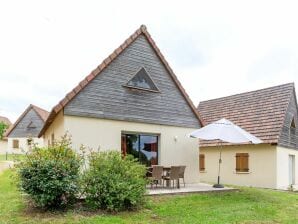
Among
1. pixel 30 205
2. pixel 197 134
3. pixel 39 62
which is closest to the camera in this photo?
pixel 30 205

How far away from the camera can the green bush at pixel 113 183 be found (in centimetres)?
1054

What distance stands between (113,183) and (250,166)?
582 inches

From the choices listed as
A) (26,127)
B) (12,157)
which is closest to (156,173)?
(12,157)

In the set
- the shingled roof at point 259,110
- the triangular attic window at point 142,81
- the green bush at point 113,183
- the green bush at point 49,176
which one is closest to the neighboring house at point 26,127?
the shingled roof at point 259,110

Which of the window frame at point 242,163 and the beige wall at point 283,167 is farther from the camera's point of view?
the window frame at point 242,163

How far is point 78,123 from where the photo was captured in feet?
47.4

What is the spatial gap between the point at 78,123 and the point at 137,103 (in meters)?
3.12

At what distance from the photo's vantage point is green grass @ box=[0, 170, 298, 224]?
9617 mm

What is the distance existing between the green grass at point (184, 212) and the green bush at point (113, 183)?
0.42m

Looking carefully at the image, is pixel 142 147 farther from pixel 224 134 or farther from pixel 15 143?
pixel 15 143

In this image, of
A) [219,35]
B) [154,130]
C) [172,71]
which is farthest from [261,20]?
[154,130]

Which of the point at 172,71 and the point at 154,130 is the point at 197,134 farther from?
the point at 172,71

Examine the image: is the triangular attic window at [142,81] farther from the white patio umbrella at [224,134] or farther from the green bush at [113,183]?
the green bush at [113,183]

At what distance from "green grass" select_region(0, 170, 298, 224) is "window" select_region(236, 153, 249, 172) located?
30.7ft
